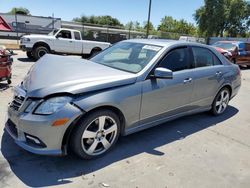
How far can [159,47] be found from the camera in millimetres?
4156

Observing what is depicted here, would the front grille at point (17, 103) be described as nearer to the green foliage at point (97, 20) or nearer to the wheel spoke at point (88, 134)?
the wheel spoke at point (88, 134)

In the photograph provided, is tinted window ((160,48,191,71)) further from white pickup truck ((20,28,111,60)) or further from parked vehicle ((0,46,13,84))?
white pickup truck ((20,28,111,60))

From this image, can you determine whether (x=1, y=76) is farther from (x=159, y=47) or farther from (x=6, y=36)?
(x=6, y=36)

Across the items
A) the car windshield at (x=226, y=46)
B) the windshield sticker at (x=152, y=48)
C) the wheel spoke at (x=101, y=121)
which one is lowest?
the wheel spoke at (x=101, y=121)

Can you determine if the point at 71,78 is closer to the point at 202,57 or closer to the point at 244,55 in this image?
the point at 202,57

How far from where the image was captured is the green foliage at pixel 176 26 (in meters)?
80.4

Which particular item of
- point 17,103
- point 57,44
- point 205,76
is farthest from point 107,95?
point 57,44

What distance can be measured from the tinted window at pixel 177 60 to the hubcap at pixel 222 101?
145 centimetres

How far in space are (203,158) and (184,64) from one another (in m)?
1.62

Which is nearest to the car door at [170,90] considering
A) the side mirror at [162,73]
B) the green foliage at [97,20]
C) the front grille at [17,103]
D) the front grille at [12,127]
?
the side mirror at [162,73]

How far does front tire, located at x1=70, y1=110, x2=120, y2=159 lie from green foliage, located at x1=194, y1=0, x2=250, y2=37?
48.3 m

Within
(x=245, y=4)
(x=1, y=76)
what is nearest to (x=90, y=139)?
(x=1, y=76)

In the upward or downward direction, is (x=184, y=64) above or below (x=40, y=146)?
above

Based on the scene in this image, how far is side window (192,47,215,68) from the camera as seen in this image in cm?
471
